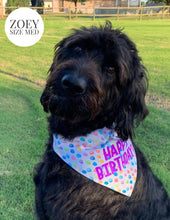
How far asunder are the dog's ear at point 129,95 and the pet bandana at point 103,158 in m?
0.14

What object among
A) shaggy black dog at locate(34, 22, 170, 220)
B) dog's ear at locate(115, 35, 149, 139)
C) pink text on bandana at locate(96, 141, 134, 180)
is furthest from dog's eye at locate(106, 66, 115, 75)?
pink text on bandana at locate(96, 141, 134, 180)

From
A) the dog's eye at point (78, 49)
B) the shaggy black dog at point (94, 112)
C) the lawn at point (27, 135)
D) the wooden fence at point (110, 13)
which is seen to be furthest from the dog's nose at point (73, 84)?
the wooden fence at point (110, 13)

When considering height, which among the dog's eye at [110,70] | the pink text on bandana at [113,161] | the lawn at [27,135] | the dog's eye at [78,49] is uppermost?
the dog's eye at [78,49]

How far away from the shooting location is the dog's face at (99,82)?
2072mm

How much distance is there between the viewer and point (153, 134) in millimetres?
4852

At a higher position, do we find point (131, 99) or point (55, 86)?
point (55, 86)

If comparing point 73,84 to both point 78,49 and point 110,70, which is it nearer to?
point 110,70

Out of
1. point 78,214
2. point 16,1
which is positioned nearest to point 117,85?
point 78,214

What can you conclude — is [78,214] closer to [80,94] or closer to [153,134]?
Answer: [80,94]

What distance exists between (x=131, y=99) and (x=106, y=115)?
0.27 metres

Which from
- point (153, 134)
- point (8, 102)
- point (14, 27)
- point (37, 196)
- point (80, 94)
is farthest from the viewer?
point (14, 27)

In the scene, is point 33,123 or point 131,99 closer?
point 131,99

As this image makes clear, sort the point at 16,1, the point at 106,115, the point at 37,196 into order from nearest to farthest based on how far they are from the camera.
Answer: the point at 106,115
the point at 37,196
the point at 16,1

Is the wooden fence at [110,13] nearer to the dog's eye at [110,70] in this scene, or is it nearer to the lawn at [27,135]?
the lawn at [27,135]
